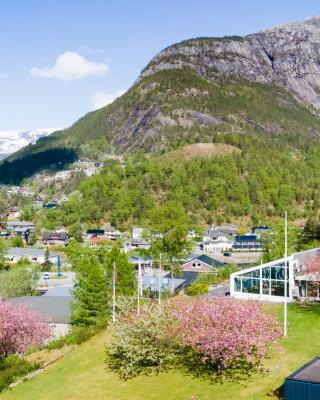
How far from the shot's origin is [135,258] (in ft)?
357

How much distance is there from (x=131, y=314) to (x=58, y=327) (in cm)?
2433

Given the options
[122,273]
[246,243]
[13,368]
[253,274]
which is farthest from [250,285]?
[246,243]

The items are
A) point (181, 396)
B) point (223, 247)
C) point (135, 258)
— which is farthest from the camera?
point (223, 247)

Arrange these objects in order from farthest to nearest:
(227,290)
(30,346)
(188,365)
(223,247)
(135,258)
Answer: (223,247), (135,258), (227,290), (30,346), (188,365)

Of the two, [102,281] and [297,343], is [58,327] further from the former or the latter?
[297,343]

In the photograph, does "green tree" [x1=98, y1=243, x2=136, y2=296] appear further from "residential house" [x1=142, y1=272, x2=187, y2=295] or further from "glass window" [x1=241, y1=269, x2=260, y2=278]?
"glass window" [x1=241, y1=269, x2=260, y2=278]

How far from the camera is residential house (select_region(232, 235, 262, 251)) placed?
5856 inches

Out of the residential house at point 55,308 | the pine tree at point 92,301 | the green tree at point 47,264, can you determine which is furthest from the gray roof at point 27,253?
the pine tree at point 92,301

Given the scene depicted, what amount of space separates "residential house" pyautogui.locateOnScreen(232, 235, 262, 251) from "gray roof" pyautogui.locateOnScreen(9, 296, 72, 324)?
9331 centimetres

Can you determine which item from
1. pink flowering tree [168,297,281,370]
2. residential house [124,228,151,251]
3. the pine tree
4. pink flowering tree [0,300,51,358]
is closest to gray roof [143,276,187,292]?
the pine tree

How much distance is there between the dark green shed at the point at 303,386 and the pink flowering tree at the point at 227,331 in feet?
15.9

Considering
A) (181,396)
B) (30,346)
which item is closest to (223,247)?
(30,346)

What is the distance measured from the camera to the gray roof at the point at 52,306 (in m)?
55.7

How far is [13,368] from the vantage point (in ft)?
117
